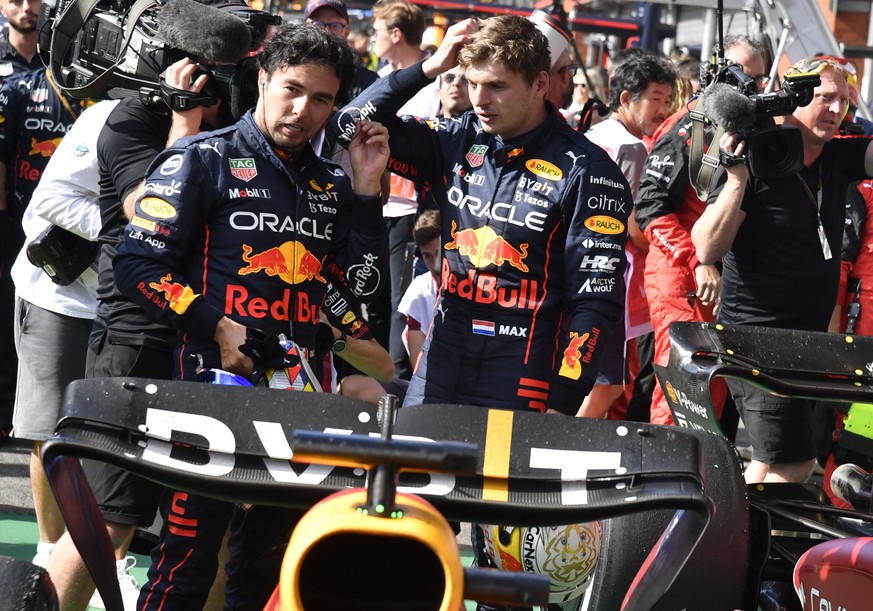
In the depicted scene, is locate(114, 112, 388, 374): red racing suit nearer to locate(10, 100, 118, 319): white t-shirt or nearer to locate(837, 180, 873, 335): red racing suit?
locate(10, 100, 118, 319): white t-shirt

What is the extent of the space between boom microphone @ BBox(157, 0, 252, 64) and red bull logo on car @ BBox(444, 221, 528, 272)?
3.26ft

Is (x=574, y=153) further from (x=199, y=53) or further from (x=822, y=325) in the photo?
(x=822, y=325)

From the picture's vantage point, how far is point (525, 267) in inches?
162

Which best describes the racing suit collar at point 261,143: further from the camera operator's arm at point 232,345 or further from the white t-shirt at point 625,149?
the white t-shirt at point 625,149

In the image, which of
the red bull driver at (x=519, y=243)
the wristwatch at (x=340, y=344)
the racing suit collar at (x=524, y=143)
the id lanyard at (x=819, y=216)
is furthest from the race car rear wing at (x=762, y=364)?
the id lanyard at (x=819, y=216)

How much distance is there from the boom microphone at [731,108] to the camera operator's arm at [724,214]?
72mm

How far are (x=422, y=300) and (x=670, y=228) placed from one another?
1418 mm

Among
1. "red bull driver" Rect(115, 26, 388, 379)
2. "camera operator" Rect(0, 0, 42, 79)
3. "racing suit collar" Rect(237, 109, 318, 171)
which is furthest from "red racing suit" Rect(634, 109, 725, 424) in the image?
"camera operator" Rect(0, 0, 42, 79)

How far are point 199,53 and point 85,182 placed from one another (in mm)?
857

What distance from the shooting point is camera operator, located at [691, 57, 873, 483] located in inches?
207

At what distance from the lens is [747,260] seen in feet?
17.9

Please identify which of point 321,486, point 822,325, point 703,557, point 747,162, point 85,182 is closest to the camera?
point 321,486

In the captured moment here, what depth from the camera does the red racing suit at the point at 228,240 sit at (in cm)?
362

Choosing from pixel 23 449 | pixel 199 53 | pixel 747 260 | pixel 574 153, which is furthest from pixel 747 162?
pixel 23 449
